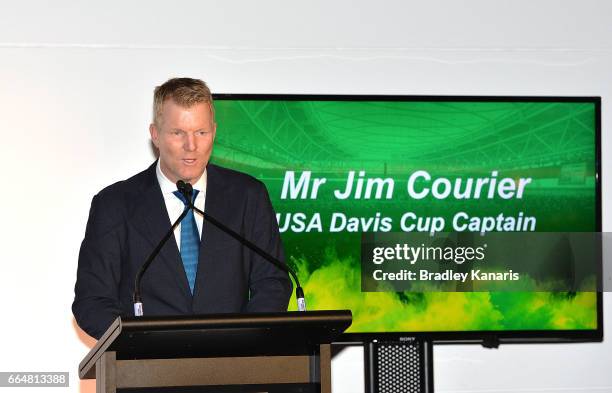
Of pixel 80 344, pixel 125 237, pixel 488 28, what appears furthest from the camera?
pixel 488 28

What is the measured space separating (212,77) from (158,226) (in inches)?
70.7

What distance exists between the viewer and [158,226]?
3135mm

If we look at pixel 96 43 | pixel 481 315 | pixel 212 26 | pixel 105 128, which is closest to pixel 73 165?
pixel 105 128

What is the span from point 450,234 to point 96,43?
6.36 ft

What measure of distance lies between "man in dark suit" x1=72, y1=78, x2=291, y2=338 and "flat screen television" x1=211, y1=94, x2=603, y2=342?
4.97 ft

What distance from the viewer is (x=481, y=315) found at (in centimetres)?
487

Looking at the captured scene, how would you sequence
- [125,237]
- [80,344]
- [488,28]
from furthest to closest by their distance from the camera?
[488,28] → [80,344] → [125,237]

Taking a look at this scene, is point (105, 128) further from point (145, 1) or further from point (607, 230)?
point (607, 230)

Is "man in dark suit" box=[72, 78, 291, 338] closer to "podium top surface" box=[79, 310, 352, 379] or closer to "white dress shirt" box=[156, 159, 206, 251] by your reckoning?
"white dress shirt" box=[156, 159, 206, 251]

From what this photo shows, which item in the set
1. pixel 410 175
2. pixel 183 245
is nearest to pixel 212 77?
pixel 410 175

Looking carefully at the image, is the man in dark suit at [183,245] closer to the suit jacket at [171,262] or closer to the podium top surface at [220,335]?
the suit jacket at [171,262]

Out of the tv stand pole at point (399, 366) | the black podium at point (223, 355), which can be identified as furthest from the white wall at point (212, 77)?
the black podium at point (223, 355)

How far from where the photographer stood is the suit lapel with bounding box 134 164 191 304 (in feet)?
10.1

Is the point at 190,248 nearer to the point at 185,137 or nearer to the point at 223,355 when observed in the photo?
the point at 185,137
